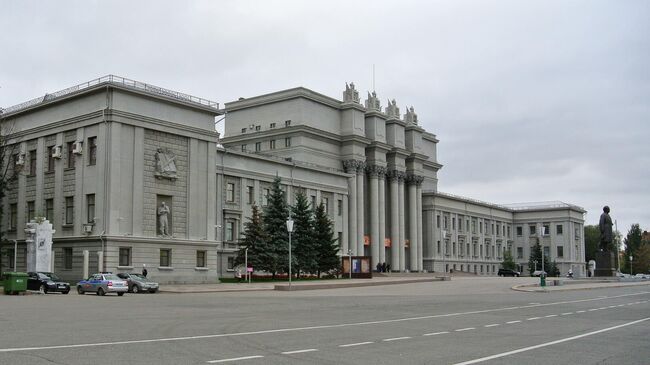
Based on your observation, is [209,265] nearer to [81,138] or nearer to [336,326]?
[81,138]

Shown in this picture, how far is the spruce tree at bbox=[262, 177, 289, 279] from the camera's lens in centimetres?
5994

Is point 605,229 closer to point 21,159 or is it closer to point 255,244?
point 255,244

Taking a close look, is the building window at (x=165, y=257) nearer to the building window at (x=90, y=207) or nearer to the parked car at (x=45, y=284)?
the building window at (x=90, y=207)

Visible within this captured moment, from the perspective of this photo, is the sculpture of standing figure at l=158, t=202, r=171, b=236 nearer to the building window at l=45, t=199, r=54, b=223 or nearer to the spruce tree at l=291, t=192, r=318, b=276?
the building window at l=45, t=199, r=54, b=223

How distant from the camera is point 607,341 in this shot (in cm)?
1566

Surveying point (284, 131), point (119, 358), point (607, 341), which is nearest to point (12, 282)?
point (119, 358)

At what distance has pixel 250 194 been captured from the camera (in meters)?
71.1

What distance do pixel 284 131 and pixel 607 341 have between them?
72.2m

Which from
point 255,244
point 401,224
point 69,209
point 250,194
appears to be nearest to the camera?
point 69,209

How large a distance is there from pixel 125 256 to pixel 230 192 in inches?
708

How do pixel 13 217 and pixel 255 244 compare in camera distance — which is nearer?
pixel 255 244

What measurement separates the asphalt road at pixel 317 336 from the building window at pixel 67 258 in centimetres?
2991

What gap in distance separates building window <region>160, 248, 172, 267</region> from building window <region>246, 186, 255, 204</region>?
1643 cm

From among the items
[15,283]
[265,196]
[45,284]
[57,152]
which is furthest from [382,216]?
[15,283]
